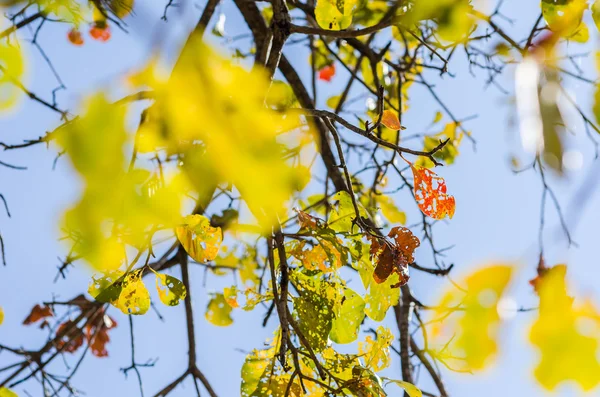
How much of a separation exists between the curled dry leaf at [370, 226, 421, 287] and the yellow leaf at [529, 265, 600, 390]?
42 centimetres

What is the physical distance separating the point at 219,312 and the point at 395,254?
0.64 m

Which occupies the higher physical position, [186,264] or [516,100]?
[186,264]

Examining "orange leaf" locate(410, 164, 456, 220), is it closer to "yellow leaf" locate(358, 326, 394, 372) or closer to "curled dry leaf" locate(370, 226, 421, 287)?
"curled dry leaf" locate(370, 226, 421, 287)

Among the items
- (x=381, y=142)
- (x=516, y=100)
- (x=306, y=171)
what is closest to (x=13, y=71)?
(x=516, y=100)

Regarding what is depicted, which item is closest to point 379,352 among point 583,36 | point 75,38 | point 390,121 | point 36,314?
point 390,121

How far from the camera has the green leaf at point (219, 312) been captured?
124 cm

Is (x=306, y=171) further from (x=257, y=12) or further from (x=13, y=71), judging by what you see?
(x=13, y=71)

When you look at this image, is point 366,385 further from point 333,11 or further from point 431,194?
point 333,11

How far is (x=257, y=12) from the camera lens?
4.14ft

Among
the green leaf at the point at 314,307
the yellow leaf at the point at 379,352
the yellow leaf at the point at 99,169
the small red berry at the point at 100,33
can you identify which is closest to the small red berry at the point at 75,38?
the small red berry at the point at 100,33

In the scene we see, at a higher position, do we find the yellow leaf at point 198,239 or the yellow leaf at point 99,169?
the yellow leaf at point 198,239

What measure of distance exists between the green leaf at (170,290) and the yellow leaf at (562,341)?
0.57m

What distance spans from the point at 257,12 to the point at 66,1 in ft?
2.76

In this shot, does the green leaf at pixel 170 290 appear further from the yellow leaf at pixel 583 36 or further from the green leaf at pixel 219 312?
the yellow leaf at pixel 583 36
